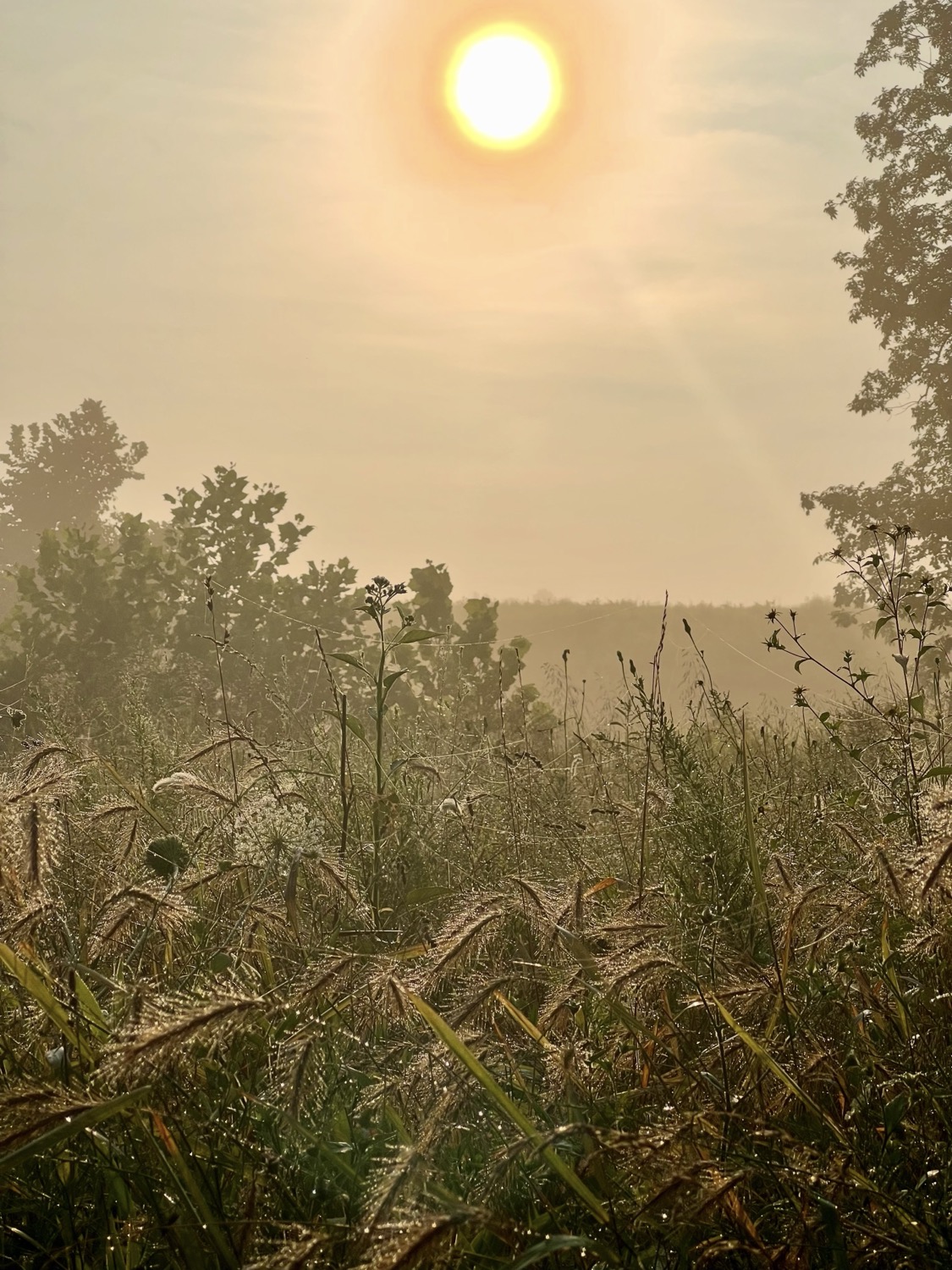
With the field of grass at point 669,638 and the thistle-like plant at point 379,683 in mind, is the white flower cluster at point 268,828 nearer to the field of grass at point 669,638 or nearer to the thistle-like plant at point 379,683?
the thistle-like plant at point 379,683

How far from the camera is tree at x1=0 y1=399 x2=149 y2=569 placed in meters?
31.8

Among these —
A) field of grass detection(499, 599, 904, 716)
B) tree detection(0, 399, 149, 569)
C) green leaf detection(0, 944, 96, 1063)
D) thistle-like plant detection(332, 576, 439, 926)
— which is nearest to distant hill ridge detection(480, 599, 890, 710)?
field of grass detection(499, 599, 904, 716)

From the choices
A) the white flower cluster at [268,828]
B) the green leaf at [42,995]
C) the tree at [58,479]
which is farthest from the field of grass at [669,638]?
the green leaf at [42,995]

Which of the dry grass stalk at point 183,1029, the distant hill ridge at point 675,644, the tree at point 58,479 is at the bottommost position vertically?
the dry grass stalk at point 183,1029

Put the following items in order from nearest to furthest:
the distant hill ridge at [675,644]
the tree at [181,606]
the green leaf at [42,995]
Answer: the green leaf at [42,995], the tree at [181,606], the distant hill ridge at [675,644]

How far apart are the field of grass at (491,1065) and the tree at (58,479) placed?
31.5 m

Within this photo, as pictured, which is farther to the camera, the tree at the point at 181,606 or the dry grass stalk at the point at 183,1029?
the tree at the point at 181,606

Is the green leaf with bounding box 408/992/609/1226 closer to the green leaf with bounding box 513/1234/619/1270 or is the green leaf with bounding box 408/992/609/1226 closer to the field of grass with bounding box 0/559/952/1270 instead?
the field of grass with bounding box 0/559/952/1270

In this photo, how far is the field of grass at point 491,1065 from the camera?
4.50 feet

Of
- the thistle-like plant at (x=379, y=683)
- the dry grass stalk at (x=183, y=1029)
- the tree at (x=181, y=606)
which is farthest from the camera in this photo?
the tree at (x=181, y=606)

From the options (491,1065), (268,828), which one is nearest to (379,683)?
(268,828)

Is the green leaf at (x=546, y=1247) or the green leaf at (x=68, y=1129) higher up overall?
the green leaf at (x=68, y=1129)

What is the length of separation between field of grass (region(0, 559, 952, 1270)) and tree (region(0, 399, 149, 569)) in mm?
31545

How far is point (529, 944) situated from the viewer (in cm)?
319
